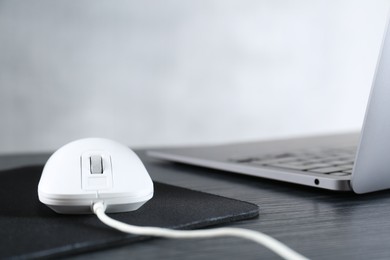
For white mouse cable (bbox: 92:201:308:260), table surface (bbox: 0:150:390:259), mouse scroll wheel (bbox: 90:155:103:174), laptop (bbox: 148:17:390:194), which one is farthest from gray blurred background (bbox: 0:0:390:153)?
white mouse cable (bbox: 92:201:308:260)

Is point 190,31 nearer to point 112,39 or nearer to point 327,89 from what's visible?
point 112,39

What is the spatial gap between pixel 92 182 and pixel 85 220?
0.11 ft

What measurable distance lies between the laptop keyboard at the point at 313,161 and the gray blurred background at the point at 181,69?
1.62 meters

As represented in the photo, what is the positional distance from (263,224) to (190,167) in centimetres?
38

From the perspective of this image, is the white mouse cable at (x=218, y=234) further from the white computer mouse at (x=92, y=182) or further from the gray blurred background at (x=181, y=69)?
the gray blurred background at (x=181, y=69)

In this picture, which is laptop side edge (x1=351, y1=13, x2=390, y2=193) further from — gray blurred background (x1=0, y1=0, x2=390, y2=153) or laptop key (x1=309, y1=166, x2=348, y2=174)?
gray blurred background (x1=0, y1=0, x2=390, y2=153)

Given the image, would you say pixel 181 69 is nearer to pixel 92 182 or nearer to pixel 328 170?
pixel 328 170

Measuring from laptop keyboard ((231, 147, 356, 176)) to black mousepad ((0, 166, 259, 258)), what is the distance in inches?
6.0

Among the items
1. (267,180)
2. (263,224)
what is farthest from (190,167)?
(263,224)

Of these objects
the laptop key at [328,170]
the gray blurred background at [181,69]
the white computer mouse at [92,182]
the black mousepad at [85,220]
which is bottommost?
the gray blurred background at [181,69]

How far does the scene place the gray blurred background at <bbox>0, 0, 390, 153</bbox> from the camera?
2166 millimetres

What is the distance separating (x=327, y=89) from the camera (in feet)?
10.0

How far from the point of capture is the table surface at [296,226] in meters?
0.33

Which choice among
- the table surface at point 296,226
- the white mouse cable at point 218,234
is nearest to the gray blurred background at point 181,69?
the table surface at point 296,226
